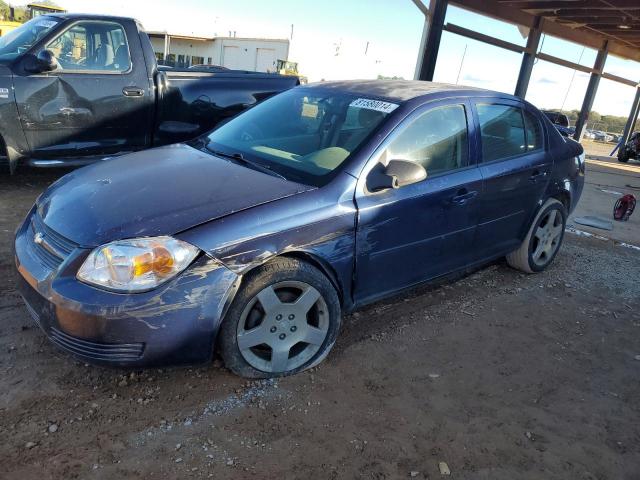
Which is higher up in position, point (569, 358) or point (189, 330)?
point (189, 330)

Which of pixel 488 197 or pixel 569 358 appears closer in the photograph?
pixel 569 358

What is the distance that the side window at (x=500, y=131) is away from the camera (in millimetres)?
3680

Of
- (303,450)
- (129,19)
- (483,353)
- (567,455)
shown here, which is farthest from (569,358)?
(129,19)

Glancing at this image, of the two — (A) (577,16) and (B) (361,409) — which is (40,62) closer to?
(B) (361,409)

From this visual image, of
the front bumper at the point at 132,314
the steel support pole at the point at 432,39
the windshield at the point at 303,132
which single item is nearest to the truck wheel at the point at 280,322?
the front bumper at the point at 132,314

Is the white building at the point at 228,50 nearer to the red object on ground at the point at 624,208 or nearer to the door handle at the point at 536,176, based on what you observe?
the red object on ground at the point at 624,208

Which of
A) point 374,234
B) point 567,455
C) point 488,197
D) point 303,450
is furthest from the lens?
point 488,197

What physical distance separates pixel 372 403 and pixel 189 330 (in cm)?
103

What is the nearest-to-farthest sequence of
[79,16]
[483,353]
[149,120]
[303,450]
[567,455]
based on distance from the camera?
[303,450]
[567,455]
[483,353]
[79,16]
[149,120]

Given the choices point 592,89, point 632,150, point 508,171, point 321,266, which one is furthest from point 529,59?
point 321,266

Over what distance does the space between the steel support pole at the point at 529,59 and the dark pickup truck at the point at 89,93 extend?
10745 mm

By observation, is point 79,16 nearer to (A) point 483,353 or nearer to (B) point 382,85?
(B) point 382,85

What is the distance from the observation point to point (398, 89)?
352 cm

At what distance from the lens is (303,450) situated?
2.27 metres
